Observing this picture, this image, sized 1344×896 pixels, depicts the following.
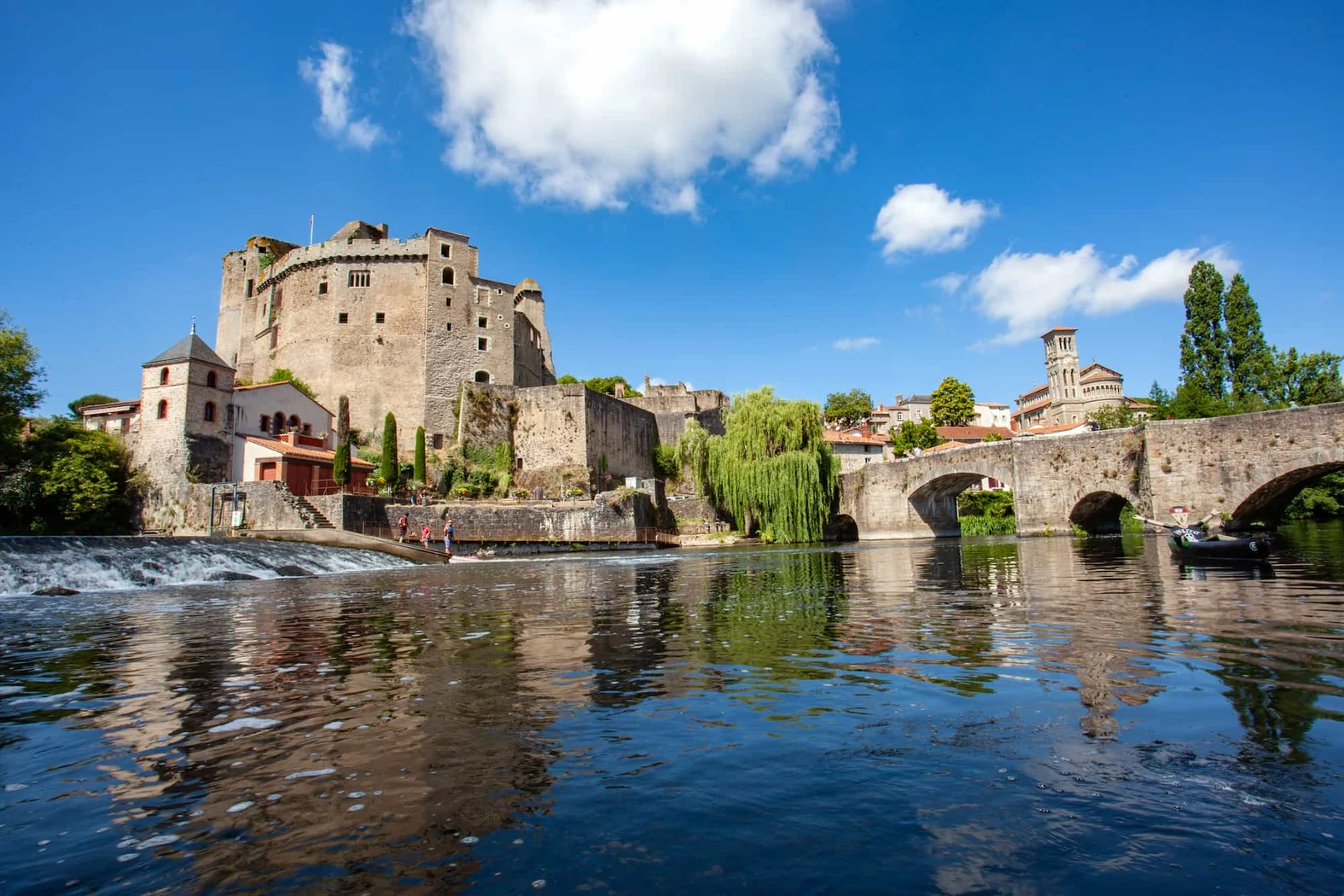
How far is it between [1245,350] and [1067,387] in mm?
49984

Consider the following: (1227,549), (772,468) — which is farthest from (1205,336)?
(1227,549)

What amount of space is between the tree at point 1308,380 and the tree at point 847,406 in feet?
123

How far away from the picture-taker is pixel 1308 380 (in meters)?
44.2

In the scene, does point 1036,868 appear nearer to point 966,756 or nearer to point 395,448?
point 966,756

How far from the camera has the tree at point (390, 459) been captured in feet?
119

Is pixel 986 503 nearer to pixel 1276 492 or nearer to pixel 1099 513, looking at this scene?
pixel 1099 513

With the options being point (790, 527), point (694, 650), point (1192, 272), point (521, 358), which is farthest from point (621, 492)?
point (1192, 272)

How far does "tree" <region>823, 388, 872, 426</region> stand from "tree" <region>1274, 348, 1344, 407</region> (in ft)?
123

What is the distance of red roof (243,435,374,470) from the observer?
33.0 meters

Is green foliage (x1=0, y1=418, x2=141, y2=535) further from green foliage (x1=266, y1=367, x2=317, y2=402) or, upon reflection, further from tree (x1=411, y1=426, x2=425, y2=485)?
tree (x1=411, y1=426, x2=425, y2=485)

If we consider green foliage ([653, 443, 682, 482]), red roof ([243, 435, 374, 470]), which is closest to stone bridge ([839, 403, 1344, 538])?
green foliage ([653, 443, 682, 482])

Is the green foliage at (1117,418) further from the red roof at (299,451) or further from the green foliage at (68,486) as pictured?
the green foliage at (68,486)

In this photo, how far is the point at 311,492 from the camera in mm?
34188

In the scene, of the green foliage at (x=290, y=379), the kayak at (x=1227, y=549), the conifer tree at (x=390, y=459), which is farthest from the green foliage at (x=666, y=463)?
the kayak at (x=1227, y=549)
